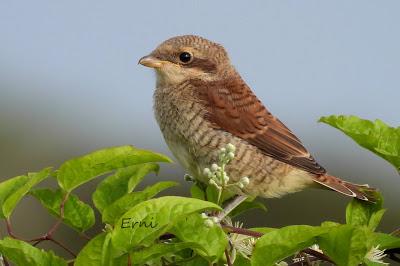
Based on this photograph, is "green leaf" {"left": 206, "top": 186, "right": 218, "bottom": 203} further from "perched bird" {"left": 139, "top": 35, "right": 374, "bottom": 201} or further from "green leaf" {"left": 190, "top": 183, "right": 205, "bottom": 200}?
"perched bird" {"left": 139, "top": 35, "right": 374, "bottom": 201}

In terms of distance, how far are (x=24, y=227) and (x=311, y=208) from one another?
4224mm

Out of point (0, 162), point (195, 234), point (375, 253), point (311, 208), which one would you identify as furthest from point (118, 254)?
point (0, 162)

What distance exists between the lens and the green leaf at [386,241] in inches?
94.4

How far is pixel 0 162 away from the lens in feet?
49.3

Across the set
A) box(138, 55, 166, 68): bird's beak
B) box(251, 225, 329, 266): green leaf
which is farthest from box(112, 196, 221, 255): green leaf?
box(138, 55, 166, 68): bird's beak

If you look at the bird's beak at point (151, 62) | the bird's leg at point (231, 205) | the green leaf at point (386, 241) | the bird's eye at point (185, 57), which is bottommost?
the bird's leg at point (231, 205)

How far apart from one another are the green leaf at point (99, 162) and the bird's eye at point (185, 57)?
5.84ft

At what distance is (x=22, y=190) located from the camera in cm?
232

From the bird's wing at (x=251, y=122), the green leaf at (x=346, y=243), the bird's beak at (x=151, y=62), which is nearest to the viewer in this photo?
the green leaf at (x=346, y=243)

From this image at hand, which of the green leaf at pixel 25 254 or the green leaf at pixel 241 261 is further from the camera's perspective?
the green leaf at pixel 241 261

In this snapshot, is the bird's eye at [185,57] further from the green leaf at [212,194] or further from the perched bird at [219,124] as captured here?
the green leaf at [212,194]

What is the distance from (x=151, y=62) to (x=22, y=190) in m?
1.81

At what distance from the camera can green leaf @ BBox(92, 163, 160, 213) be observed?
257 centimetres

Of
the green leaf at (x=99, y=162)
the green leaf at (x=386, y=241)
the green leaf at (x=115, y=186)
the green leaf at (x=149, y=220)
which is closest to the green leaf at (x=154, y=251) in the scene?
the green leaf at (x=149, y=220)
